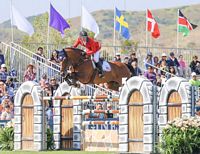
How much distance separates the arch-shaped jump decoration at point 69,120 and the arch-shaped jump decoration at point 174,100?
4.46m

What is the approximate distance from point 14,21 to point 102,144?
1411 cm

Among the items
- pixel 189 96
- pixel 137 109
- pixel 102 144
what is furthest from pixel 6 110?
pixel 189 96

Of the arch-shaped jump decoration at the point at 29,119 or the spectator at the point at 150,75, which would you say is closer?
the arch-shaped jump decoration at the point at 29,119

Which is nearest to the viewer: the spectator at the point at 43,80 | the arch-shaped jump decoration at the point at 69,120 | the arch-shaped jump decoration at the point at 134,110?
the arch-shaped jump decoration at the point at 134,110

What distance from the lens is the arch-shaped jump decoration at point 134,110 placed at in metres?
21.4

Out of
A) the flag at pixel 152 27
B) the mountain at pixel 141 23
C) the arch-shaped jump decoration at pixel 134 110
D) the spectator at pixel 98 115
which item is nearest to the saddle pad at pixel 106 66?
the spectator at pixel 98 115

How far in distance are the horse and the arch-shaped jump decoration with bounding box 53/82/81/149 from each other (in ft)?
3.65

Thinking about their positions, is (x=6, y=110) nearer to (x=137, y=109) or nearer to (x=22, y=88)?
(x=22, y=88)

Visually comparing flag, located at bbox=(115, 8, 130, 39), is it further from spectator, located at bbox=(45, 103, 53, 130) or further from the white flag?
spectator, located at bbox=(45, 103, 53, 130)

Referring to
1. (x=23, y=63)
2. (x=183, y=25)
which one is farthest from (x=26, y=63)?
(x=183, y=25)

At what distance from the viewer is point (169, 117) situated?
2105 centimetres

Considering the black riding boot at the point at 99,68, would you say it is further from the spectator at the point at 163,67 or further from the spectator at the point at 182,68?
the spectator at the point at 182,68

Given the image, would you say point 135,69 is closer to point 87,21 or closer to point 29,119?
point 87,21

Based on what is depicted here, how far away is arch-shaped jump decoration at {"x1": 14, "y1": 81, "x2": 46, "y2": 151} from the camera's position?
82.8 feet
